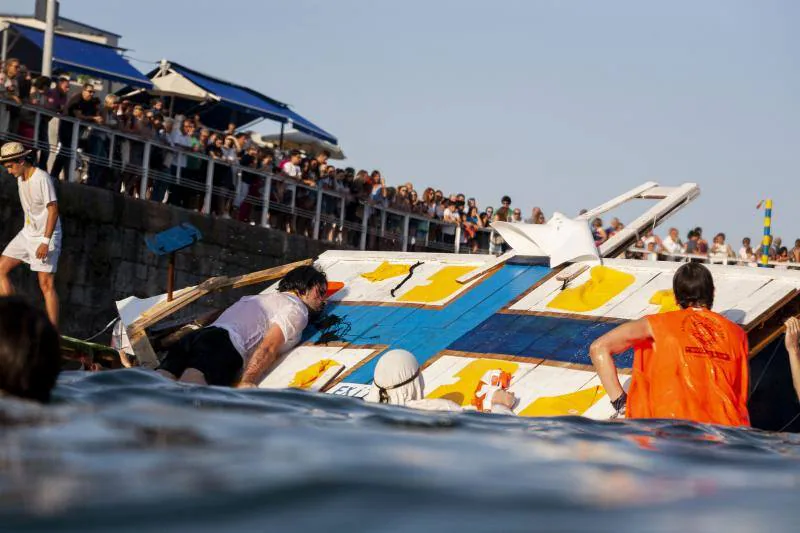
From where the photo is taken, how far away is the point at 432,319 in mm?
9695

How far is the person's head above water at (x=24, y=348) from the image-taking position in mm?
3580

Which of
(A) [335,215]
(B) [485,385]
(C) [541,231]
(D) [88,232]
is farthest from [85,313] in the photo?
(B) [485,385]

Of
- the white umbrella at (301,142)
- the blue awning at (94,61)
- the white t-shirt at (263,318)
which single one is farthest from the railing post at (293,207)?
the white t-shirt at (263,318)

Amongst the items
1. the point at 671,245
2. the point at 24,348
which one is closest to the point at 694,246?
the point at 671,245

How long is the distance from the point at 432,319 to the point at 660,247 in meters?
9.51

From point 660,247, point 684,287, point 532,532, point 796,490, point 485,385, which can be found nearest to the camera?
point 532,532

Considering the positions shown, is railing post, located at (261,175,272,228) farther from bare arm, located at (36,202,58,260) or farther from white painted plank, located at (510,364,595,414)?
white painted plank, located at (510,364,595,414)

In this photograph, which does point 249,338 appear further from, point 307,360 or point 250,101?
point 250,101

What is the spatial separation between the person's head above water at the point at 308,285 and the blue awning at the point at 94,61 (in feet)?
40.2

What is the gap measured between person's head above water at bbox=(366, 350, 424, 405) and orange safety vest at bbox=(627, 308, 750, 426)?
1.14 m

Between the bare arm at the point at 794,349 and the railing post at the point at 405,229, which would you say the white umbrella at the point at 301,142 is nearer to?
the railing post at the point at 405,229

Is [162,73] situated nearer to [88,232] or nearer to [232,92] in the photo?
[232,92]

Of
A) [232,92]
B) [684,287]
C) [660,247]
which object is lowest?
[684,287]

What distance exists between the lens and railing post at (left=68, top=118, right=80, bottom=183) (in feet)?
51.2
